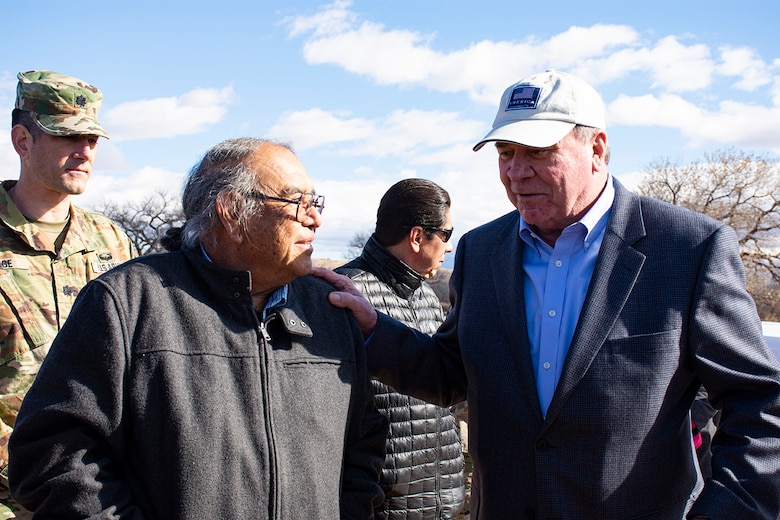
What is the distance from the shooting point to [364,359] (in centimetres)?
262

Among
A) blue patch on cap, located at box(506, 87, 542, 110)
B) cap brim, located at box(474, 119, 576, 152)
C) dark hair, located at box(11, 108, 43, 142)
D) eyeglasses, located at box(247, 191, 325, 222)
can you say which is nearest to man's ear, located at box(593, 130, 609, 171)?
cap brim, located at box(474, 119, 576, 152)

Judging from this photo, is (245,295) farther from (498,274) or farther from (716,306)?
(716,306)

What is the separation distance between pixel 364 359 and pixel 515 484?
676 mm

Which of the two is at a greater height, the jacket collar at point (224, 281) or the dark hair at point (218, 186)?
the dark hair at point (218, 186)

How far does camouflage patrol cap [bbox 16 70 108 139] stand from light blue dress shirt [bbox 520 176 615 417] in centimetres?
227

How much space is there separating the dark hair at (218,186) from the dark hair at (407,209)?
3.97 feet

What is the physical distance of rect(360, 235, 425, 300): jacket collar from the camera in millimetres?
3545

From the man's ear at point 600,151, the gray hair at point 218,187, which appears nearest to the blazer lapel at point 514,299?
the man's ear at point 600,151

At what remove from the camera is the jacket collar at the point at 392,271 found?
354 cm

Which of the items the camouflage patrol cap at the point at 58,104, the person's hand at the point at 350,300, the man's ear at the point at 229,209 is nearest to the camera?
the man's ear at the point at 229,209

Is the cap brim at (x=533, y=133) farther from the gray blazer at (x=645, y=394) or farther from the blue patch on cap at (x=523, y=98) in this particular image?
the gray blazer at (x=645, y=394)

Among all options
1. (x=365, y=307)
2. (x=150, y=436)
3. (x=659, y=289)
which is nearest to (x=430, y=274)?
(x=365, y=307)

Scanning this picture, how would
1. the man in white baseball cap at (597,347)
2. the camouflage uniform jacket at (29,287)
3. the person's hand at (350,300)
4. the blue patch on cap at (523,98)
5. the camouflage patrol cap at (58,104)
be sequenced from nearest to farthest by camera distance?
1. the man in white baseball cap at (597,347)
2. the blue patch on cap at (523,98)
3. the person's hand at (350,300)
4. the camouflage uniform jacket at (29,287)
5. the camouflage patrol cap at (58,104)

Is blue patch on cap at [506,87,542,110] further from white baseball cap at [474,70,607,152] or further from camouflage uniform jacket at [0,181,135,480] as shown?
camouflage uniform jacket at [0,181,135,480]
